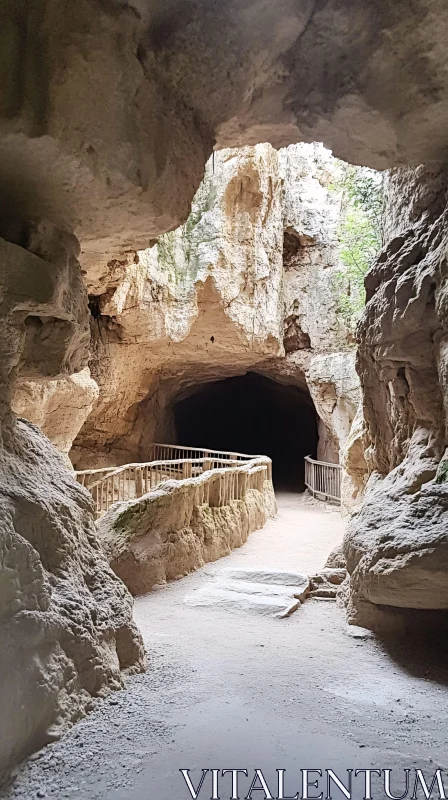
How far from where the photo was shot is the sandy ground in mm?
2367

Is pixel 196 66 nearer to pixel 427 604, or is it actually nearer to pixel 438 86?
pixel 438 86

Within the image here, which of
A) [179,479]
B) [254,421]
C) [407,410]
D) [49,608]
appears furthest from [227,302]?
[254,421]

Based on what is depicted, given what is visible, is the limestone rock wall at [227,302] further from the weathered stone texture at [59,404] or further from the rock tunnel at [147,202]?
the rock tunnel at [147,202]

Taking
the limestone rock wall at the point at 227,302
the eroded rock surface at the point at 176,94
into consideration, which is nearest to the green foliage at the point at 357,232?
the limestone rock wall at the point at 227,302

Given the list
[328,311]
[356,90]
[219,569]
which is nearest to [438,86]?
[356,90]

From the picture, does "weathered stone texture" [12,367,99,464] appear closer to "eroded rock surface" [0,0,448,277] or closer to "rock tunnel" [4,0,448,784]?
"rock tunnel" [4,0,448,784]

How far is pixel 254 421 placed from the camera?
24.7 m

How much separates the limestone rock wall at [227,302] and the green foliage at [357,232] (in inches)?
26.4

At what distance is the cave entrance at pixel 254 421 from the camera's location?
2181 cm

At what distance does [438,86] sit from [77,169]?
9.06 feet

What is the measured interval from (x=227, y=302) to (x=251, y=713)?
10.9 metres

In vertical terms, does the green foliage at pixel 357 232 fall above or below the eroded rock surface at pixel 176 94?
above

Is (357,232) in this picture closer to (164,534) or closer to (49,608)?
(164,534)

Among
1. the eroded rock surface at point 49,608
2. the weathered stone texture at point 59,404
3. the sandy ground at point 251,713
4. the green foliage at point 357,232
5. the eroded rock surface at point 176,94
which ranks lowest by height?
the sandy ground at point 251,713
